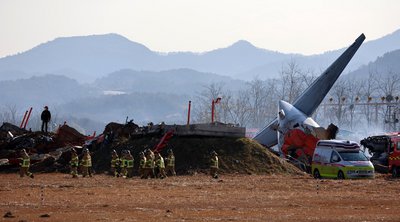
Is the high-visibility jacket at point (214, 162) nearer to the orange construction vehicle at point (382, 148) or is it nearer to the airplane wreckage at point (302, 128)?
the orange construction vehicle at point (382, 148)

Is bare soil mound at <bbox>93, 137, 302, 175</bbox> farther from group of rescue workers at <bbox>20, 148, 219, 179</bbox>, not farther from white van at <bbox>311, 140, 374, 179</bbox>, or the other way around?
white van at <bbox>311, 140, 374, 179</bbox>

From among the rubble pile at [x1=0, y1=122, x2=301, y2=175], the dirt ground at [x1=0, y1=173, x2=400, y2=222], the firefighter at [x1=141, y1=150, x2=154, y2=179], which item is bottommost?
the dirt ground at [x1=0, y1=173, x2=400, y2=222]

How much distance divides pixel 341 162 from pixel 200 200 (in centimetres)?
1550

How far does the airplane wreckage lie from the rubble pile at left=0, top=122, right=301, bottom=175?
15.8 ft

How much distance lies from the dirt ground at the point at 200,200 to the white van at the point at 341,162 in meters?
1.91

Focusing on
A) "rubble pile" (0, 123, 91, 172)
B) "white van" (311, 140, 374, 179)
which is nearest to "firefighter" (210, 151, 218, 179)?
"white van" (311, 140, 374, 179)

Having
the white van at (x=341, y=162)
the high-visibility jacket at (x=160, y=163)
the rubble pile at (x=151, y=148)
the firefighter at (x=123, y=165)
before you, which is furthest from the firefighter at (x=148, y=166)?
the white van at (x=341, y=162)

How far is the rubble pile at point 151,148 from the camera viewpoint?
49125mm

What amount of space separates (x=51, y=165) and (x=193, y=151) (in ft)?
31.4

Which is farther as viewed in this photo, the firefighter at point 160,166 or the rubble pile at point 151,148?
the rubble pile at point 151,148

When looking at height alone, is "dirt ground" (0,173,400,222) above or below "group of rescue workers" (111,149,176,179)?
below

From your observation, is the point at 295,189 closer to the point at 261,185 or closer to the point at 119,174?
the point at 261,185

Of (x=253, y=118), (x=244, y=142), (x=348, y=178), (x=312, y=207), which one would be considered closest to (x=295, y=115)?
(x=244, y=142)

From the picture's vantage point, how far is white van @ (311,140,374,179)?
43219 millimetres
